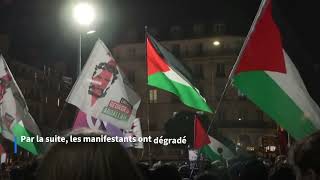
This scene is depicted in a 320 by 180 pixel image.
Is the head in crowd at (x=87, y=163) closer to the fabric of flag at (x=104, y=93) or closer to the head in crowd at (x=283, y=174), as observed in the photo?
the head in crowd at (x=283, y=174)

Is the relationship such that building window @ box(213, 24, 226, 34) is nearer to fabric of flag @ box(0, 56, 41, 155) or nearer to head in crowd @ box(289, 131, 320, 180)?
fabric of flag @ box(0, 56, 41, 155)

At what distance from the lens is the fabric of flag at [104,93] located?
1115cm

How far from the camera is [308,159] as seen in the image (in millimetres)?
2361

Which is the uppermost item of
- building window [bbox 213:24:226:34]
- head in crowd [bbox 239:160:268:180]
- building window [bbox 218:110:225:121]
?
building window [bbox 213:24:226:34]

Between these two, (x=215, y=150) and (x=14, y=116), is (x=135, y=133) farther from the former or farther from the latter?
(x=14, y=116)

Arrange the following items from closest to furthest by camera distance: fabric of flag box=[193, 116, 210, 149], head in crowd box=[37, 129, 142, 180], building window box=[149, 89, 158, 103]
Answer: head in crowd box=[37, 129, 142, 180], fabric of flag box=[193, 116, 210, 149], building window box=[149, 89, 158, 103]

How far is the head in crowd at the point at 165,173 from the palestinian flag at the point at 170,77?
405 centimetres

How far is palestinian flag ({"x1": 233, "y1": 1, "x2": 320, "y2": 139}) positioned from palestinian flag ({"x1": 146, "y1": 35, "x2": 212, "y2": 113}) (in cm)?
349

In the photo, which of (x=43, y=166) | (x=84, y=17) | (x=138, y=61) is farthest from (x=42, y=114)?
(x=43, y=166)

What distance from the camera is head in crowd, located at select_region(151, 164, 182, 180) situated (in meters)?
6.16

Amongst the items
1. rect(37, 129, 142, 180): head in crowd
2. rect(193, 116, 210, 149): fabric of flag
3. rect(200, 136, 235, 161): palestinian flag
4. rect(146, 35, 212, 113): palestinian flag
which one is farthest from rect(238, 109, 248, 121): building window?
rect(37, 129, 142, 180): head in crowd

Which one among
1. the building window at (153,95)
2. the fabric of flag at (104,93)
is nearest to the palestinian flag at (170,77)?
the fabric of flag at (104,93)

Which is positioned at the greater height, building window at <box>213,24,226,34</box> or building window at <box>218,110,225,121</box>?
building window at <box>213,24,226,34</box>

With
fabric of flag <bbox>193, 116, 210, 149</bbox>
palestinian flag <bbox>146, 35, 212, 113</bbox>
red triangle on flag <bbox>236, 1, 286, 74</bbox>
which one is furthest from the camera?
fabric of flag <bbox>193, 116, 210, 149</bbox>
